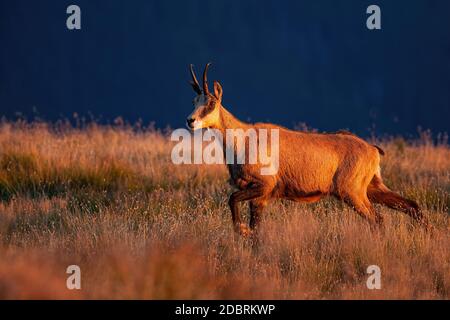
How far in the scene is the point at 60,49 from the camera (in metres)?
63.9

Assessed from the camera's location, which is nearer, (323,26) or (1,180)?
(1,180)

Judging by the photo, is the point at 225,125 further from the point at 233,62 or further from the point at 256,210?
the point at 233,62

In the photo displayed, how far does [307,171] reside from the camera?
11344 mm

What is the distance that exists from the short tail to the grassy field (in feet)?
0.57

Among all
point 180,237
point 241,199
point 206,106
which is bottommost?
point 180,237

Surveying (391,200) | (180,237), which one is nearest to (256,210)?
(180,237)

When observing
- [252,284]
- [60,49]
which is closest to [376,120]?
[60,49]

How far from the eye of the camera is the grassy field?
8.74 metres

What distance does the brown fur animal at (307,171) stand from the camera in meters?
11.0

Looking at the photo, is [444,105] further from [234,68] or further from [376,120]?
[234,68]

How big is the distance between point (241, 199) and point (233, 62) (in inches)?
1948

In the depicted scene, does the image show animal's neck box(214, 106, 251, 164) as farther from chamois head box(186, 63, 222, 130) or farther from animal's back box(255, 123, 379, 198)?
animal's back box(255, 123, 379, 198)
